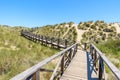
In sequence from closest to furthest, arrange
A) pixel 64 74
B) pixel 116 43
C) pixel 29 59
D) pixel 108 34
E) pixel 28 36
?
pixel 64 74 → pixel 29 59 → pixel 116 43 → pixel 28 36 → pixel 108 34

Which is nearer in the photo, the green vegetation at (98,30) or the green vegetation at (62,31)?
the green vegetation at (98,30)

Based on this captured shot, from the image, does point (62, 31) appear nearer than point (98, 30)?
No

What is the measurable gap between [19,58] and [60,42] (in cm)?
1414

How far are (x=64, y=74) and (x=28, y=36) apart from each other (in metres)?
30.3

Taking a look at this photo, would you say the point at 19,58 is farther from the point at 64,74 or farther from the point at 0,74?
the point at 64,74

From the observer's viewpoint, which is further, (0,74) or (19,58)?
(19,58)

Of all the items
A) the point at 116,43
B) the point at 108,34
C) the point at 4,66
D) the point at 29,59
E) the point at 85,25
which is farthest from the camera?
the point at 85,25

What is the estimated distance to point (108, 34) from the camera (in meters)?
53.2


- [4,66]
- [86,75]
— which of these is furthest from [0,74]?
[86,75]

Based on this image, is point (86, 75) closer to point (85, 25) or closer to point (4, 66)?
point (4, 66)

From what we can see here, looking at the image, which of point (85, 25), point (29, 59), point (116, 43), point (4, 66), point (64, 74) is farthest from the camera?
point (85, 25)

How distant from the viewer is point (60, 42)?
2692 cm

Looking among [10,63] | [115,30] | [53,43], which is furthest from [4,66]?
[115,30]

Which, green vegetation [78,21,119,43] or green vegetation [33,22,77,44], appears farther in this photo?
green vegetation [33,22,77,44]
